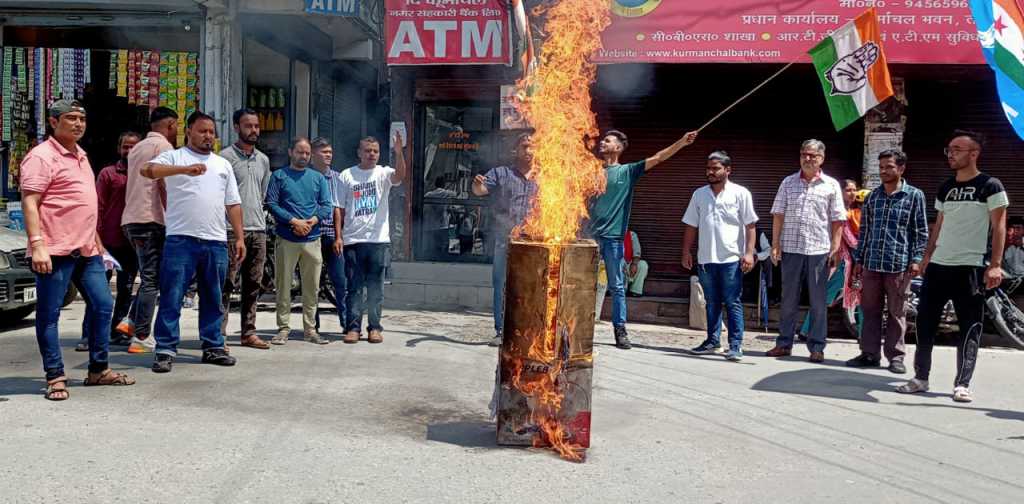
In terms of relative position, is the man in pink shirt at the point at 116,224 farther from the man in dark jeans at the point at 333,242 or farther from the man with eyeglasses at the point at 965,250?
the man with eyeglasses at the point at 965,250

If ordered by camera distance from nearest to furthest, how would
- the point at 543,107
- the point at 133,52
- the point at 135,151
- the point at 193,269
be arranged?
1. the point at 543,107
2. the point at 193,269
3. the point at 135,151
4. the point at 133,52

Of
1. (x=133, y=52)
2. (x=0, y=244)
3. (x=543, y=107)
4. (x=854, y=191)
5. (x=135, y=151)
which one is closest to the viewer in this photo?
(x=543, y=107)

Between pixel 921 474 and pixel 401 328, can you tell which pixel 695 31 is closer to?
pixel 401 328

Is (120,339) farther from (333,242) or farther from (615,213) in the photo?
(615,213)

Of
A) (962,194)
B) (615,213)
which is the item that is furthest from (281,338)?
(962,194)

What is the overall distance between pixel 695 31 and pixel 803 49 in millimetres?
1281

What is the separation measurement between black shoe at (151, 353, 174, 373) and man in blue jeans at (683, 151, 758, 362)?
15.5ft

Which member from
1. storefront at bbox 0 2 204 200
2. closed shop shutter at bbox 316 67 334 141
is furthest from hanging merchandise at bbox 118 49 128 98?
closed shop shutter at bbox 316 67 334 141

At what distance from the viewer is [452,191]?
12.0 meters

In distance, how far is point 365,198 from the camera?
26.1ft

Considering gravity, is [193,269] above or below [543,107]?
below

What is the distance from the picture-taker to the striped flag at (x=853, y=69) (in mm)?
7730

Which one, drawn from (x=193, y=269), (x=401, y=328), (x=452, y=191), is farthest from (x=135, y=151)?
(x=452, y=191)

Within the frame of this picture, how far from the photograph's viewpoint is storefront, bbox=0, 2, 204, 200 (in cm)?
1184
